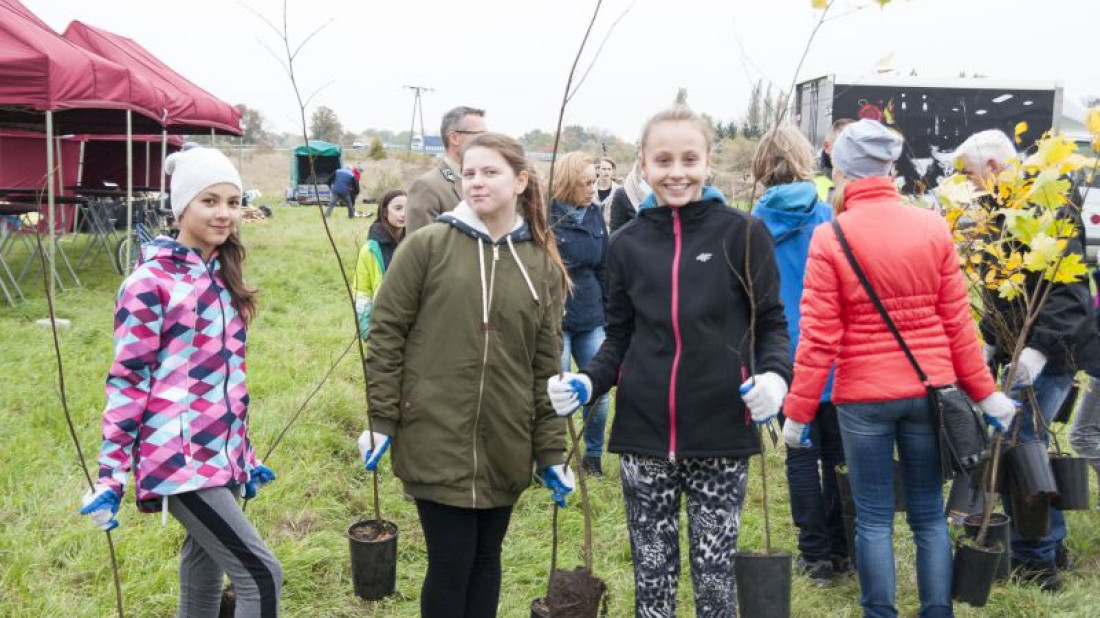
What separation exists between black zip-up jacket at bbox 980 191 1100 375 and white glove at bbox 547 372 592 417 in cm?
179

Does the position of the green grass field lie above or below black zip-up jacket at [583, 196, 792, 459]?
below

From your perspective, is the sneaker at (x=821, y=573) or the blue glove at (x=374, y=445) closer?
the blue glove at (x=374, y=445)

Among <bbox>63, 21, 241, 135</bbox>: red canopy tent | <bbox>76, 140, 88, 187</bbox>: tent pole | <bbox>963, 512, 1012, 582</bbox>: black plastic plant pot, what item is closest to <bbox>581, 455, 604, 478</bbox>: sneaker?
<bbox>963, 512, 1012, 582</bbox>: black plastic plant pot

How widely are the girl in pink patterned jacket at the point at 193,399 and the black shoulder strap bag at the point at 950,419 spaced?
1711mm

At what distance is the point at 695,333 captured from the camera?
2240 mm

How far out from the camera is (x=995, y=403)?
8.33ft

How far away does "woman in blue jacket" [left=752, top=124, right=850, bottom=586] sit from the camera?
125 inches

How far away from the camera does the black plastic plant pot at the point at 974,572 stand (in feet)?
8.55

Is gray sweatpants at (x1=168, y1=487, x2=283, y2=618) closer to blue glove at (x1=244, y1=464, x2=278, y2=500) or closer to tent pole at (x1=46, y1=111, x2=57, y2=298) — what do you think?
blue glove at (x1=244, y1=464, x2=278, y2=500)

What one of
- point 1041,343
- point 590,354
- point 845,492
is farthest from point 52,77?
point 1041,343

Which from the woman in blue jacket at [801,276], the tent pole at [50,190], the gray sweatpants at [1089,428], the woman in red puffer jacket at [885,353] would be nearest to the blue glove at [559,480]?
the woman in red puffer jacket at [885,353]

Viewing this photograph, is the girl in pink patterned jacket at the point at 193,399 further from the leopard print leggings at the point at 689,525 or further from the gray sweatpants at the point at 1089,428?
the gray sweatpants at the point at 1089,428

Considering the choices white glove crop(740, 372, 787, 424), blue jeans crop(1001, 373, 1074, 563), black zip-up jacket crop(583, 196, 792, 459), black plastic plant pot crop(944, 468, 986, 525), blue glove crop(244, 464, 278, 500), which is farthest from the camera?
blue jeans crop(1001, 373, 1074, 563)

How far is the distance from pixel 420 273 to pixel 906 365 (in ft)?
4.50
